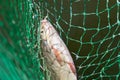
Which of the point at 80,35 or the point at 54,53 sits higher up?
the point at 54,53

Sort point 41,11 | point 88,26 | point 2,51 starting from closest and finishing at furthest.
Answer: point 2,51, point 41,11, point 88,26

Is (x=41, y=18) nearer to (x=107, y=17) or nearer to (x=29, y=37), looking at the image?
(x=29, y=37)

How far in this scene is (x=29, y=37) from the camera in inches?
96.7

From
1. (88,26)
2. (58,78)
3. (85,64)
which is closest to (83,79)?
(85,64)

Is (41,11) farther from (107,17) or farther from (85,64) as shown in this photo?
(107,17)

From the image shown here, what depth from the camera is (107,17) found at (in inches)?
154

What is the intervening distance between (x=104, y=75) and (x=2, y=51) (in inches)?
75.0

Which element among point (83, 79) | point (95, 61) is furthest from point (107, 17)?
point (83, 79)

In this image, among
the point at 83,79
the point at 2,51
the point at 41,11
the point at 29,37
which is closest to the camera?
the point at 2,51

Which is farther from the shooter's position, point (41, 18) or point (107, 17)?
point (107, 17)

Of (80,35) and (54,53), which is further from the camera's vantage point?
(80,35)

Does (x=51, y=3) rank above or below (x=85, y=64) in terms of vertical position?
above

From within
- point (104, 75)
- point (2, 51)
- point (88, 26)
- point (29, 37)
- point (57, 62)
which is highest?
point (2, 51)

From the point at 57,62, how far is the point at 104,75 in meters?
1.16
